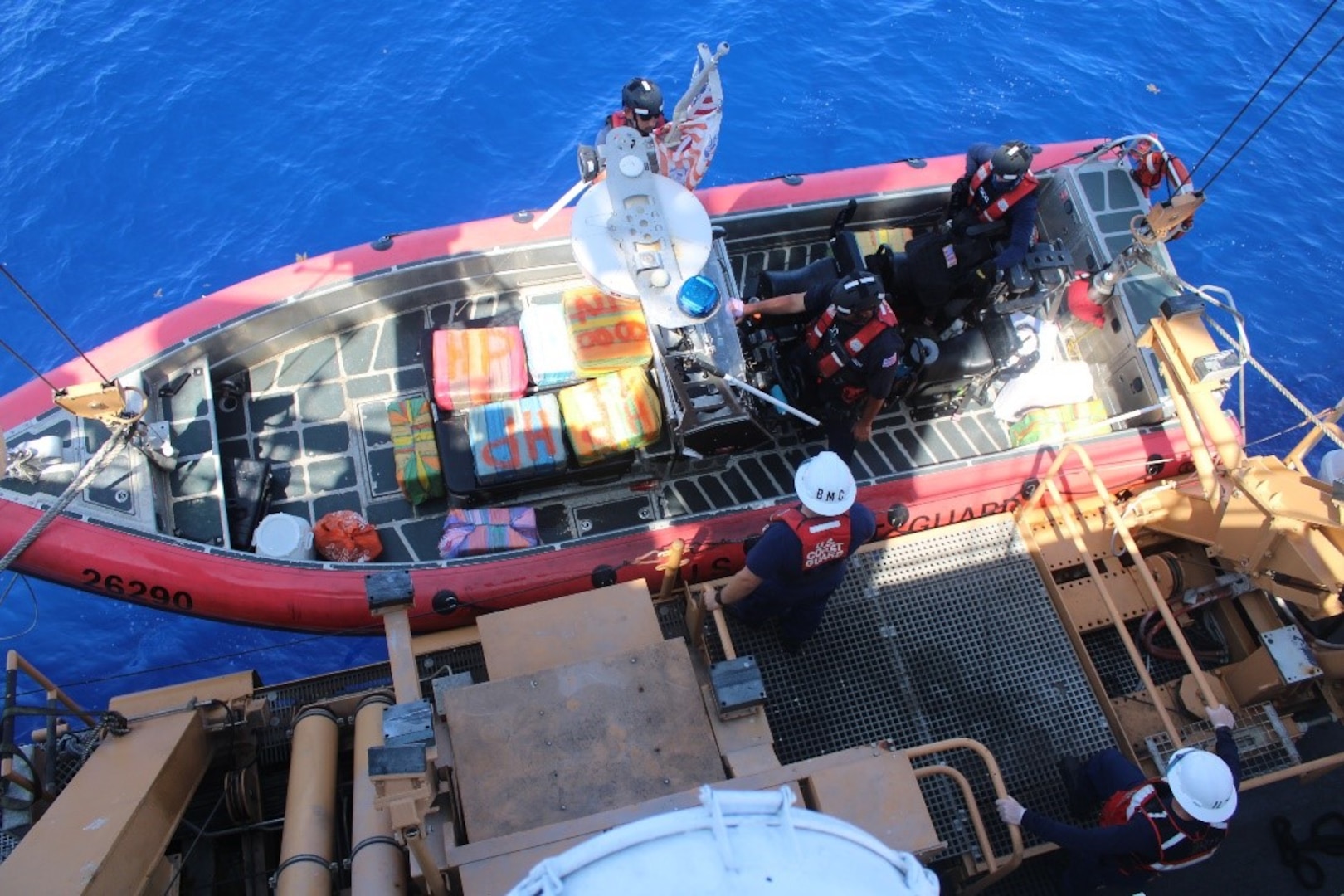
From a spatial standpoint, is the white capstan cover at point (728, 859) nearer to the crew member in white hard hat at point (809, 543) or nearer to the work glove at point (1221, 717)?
the crew member in white hard hat at point (809, 543)

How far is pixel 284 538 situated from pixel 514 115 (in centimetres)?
596

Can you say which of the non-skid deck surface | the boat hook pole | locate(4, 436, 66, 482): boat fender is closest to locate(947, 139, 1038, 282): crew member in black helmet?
the non-skid deck surface

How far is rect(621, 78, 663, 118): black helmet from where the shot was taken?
21.9ft

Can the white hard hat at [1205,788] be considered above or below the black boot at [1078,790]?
below

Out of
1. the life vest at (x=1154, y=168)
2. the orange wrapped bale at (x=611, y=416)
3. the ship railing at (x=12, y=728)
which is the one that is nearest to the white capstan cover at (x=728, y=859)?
the ship railing at (x=12, y=728)

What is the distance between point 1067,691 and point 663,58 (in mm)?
8160

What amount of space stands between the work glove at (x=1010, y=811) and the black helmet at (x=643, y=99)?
199 inches

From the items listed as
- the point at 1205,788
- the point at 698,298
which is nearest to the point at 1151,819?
the point at 1205,788

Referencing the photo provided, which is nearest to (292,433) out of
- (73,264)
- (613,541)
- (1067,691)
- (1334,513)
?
(613,541)

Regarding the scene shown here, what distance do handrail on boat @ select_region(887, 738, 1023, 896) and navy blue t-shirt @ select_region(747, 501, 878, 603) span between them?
33.9 inches

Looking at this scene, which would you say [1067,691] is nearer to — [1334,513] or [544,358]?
[1334,513]

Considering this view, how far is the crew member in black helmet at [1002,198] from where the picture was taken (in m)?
6.04

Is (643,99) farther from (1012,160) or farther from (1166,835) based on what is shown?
(1166,835)

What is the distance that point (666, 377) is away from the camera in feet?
19.5
